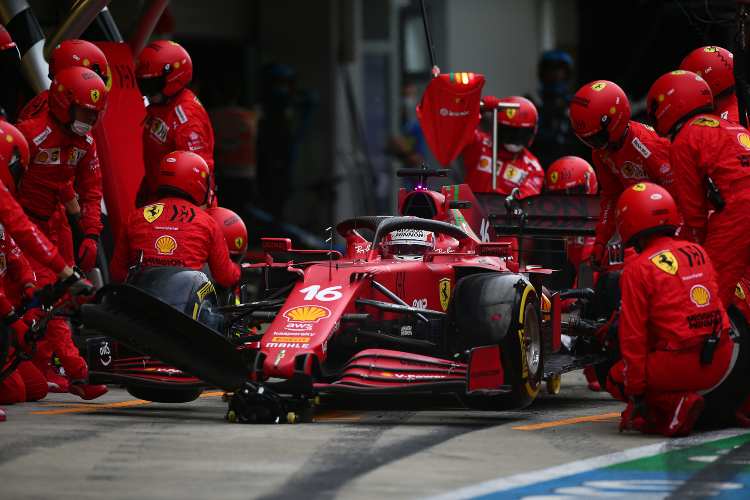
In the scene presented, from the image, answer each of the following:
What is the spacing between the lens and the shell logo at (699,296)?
31.9ft

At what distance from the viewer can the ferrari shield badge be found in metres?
11.3

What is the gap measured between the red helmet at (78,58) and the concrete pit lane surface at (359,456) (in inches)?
127

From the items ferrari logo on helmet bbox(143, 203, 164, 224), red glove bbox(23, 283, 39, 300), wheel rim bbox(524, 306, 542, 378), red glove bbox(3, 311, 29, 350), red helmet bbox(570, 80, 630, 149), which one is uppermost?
red helmet bbox(570, 80, 630, 149)

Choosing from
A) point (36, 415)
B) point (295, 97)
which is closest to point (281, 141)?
point (295, 97)

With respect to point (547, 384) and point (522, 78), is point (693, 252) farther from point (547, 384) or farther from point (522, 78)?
point (522, 78)

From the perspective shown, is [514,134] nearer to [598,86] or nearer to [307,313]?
[598,86]

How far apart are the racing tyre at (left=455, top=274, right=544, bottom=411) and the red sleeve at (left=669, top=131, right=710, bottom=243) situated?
1144 mm

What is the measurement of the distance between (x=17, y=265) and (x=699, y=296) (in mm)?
4452

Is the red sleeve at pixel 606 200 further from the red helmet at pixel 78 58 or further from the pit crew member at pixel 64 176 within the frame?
the red helmet at pixel 78 58

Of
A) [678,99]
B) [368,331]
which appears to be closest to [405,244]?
[368,331]

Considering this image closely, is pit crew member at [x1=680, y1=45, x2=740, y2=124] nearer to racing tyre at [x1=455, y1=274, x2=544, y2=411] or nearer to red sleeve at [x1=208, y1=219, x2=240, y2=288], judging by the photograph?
racing tyre at [x1=455, y1=274, x2=544, y2=411]

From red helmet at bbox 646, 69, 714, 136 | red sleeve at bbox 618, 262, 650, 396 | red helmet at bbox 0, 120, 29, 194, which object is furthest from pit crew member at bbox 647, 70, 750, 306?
red helmet at bbox 0, 120, 29, 194

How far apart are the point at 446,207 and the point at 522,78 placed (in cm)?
1581

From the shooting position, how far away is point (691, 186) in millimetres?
10812
